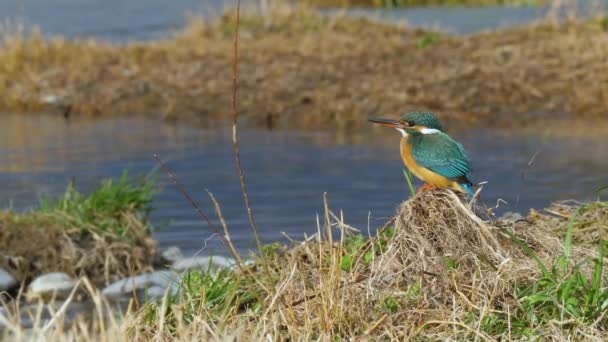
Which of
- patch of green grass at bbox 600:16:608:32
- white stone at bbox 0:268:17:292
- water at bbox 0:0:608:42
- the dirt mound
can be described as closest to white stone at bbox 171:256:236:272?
the dirt mound

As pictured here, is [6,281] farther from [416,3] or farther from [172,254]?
[416,3]

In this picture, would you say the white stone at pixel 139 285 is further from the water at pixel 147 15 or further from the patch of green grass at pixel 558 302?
the water at pixel 147 15

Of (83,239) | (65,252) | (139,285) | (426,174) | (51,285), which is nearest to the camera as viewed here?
(426,174)

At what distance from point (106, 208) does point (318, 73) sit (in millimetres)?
7333

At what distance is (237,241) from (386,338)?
3545mm

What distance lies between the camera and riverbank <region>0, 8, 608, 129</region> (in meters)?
13.7

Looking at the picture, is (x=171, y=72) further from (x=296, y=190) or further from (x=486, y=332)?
(x=486, y=332)

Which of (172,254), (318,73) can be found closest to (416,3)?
(318,73)

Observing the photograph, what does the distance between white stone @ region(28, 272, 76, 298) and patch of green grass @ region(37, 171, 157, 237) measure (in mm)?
475

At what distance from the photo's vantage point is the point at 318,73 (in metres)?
14.9

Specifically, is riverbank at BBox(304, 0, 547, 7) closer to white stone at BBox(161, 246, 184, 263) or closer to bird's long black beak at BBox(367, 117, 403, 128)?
white stone at BBox(161, 246, 184, 263)

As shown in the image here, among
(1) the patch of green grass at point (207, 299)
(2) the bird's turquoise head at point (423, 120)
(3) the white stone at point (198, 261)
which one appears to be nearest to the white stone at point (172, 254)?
(3) the white stone at point (198, 261)

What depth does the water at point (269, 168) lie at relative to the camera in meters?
9.27

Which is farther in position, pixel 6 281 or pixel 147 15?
pixel 147 15
